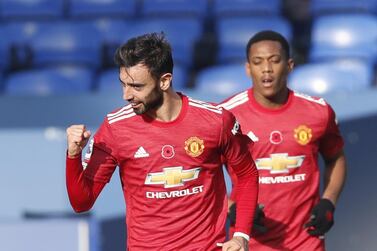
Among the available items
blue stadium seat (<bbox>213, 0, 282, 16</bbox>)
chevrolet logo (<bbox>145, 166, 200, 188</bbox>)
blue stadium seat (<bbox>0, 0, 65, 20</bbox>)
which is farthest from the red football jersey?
blue stadium seat (<bbox>0, 0, 65, 20</bbox>)

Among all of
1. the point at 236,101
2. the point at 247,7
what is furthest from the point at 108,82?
the point at 236,101

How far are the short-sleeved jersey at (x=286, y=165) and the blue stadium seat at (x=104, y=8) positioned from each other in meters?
4.83

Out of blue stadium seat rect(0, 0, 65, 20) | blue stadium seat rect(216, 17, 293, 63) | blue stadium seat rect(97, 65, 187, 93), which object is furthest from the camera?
blue stadium seat rect(0, 0, 65, 20)

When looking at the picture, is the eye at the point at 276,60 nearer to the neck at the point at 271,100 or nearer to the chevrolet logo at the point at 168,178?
the neck at the point at 271,100

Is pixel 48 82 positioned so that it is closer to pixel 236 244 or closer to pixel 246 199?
pixel 246 199

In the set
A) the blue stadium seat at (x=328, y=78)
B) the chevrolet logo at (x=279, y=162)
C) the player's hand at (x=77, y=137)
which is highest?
the player's hand at (x=77, y=137)

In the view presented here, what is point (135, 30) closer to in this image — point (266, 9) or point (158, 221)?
point (266, 9)

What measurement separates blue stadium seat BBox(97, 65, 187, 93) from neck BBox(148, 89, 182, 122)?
4.17m

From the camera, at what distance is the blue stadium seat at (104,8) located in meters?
10.6

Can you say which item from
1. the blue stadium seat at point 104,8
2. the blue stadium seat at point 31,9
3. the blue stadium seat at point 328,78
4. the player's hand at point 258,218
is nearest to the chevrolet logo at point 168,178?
the player's hand at point 258,218

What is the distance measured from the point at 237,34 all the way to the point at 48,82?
6.05ft

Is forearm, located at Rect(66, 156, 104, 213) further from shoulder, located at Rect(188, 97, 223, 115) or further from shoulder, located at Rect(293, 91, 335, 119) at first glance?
shoulder, located at Rect(293, 91, 335, 119)

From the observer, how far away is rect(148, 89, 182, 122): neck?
497 cm

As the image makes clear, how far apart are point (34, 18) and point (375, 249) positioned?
4863 millimetres
